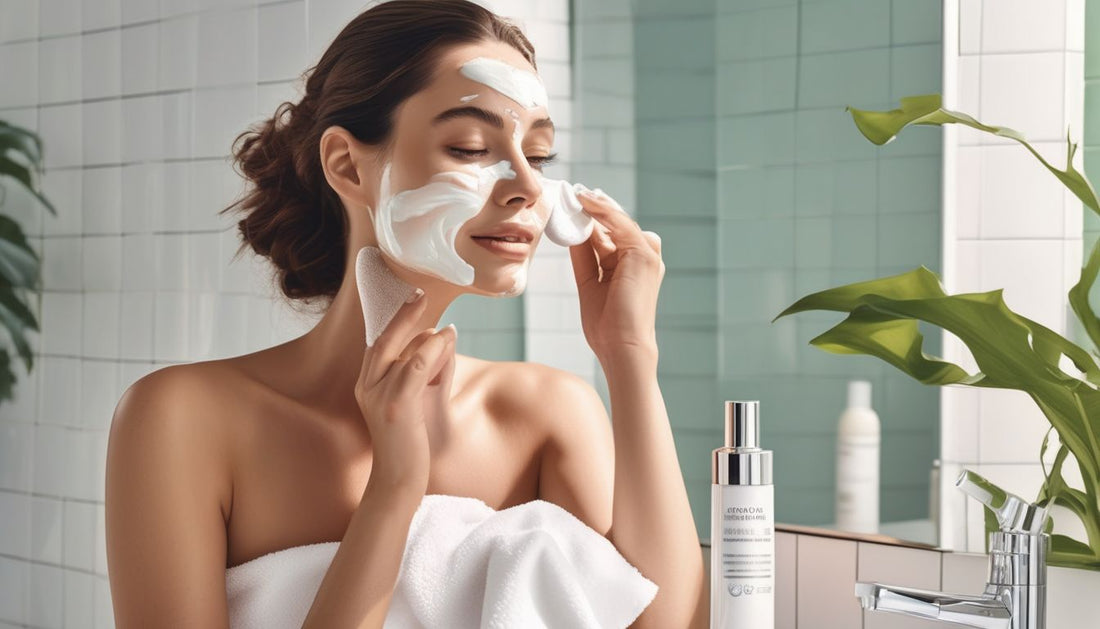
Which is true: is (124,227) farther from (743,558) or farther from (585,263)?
(743,558)

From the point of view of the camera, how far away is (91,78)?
173 cm

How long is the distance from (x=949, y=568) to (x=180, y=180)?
1195 mm

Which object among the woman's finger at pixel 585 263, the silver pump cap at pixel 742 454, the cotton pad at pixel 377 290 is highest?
the woman's finger at pixel 585 263

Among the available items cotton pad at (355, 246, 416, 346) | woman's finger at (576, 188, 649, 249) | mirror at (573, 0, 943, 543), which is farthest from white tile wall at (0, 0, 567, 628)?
cotton pad at (355, 246, 416, 346)

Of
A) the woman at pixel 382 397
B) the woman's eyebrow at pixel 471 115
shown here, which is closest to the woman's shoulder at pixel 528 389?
the woman at pixel 382 397

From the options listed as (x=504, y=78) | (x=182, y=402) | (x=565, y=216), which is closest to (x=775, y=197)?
(x=565, y=216)

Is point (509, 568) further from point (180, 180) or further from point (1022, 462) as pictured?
point (180, 180)

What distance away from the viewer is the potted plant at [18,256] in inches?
69.7

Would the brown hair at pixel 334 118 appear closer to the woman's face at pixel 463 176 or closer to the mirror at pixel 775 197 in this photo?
the woman's face at pixel 463 176

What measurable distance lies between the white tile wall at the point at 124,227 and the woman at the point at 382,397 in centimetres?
45

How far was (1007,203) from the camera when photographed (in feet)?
3.77

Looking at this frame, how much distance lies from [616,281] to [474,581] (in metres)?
0.32

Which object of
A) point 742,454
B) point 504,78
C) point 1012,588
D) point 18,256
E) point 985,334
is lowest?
point 1012,588

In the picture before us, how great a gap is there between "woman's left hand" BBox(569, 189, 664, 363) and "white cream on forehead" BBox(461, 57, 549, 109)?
5.6 inches
